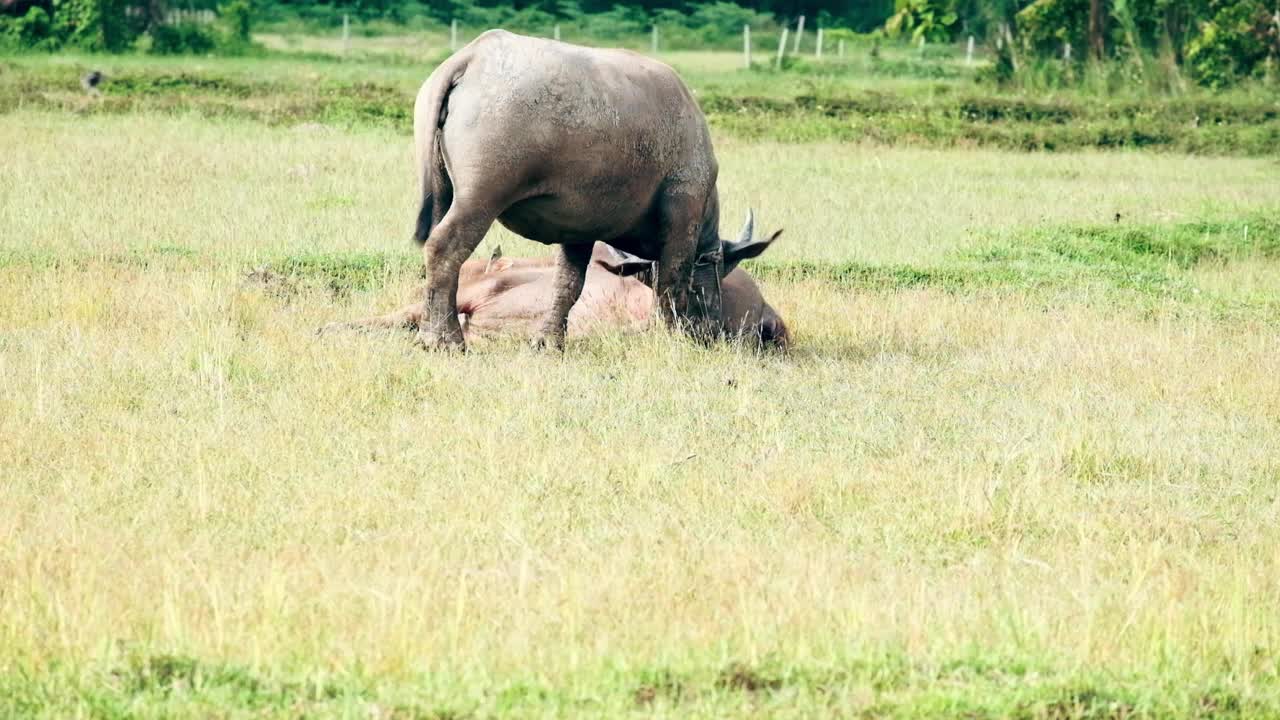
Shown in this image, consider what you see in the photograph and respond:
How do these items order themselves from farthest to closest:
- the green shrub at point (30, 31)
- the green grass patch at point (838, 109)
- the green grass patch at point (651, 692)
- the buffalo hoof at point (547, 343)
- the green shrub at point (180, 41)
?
1. the green shrub at point (180, 41)
2. the green shrub at point (30, 31)
3. the green grass patch at point (838, 109)
4. the buffalo hoof at point (547, 343)
5. the green grass patch at point (651, 692)

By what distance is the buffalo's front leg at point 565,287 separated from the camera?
8.27 m

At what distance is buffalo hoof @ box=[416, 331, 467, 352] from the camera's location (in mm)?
7828

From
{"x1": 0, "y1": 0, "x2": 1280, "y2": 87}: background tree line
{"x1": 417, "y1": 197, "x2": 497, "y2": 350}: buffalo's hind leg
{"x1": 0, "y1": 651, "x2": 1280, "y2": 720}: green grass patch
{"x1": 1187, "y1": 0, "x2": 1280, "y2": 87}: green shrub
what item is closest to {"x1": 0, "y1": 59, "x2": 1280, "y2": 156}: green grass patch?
{"x1": 0, "y1": 0, "x2": 1280, "y2": 87}: background tree line

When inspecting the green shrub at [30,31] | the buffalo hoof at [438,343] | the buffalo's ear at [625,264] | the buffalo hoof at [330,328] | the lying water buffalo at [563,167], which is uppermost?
the lying water buffalo at [563,167]

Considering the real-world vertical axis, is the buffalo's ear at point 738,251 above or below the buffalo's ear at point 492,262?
above

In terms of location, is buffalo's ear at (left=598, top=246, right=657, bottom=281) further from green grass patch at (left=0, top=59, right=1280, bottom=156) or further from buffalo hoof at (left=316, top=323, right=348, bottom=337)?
green grass patch at (left=0, top=59, right=1280, bottom=156)

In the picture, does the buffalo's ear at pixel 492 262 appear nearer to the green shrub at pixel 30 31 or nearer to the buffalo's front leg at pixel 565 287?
the buffalo's front leg at pixel 565 287

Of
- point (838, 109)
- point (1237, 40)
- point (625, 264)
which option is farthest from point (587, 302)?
point (1237, 40)

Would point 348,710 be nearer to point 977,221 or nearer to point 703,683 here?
point 703,683

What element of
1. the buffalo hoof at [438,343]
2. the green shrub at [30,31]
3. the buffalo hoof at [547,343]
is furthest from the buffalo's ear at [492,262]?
the green shrub at [30,31]

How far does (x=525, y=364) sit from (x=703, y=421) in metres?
1.20

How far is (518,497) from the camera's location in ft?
18.1

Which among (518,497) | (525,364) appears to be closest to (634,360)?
(525,364)

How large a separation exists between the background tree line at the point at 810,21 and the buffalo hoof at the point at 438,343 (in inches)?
702
